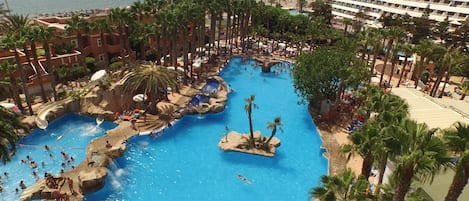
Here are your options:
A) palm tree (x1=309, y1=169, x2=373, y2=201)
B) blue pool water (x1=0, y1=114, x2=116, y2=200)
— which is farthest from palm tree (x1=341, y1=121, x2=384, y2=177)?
blue pool water (x1=0, y1=114, x2=116, y2=200)

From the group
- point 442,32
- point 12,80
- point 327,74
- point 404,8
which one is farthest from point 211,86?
point 404,8

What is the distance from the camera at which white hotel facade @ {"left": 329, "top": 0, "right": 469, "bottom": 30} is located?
87.3 m

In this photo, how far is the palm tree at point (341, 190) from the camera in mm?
16812

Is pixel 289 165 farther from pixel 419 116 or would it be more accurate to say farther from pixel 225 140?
pixel 419 116

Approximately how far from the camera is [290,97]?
168 feet

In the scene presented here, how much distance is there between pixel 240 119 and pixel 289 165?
11.3m

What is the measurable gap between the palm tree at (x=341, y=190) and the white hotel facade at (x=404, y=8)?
268ft

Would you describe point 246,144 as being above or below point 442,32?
below

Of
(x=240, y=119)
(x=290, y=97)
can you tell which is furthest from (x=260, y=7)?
(x=240, y=119)

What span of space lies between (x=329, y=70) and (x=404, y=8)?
261ft

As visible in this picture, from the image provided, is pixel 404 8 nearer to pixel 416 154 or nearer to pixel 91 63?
pixel 91 63

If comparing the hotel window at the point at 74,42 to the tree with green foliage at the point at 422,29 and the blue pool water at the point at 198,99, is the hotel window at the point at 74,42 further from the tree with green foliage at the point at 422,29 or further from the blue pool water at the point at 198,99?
the tree with green foliage at the point at 422,29

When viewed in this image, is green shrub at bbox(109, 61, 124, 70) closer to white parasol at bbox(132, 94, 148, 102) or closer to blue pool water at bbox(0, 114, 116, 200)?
white parasol at bbox(132, 94, 148, 102)

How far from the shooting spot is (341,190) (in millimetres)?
17484
